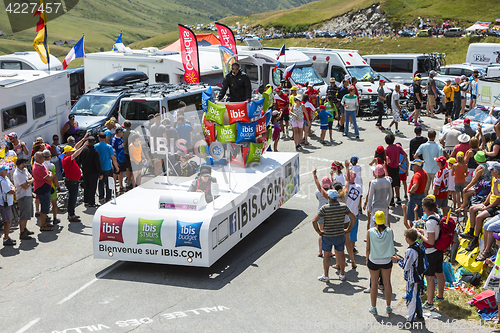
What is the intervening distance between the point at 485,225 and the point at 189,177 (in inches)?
217

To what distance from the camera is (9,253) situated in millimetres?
10062

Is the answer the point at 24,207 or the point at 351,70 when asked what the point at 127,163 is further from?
the point at 351,70

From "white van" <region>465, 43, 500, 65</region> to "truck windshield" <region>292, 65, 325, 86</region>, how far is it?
1377 centimetres

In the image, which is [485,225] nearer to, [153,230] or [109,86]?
[153,230]

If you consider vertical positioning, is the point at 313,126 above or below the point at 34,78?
Answer: below

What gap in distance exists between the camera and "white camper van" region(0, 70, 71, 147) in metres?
14.2

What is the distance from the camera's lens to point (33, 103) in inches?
599

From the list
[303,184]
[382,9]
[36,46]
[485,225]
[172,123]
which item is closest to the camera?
[485,225]

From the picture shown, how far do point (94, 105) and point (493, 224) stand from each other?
1370cm

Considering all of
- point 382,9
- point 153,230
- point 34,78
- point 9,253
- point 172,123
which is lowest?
point 9,253

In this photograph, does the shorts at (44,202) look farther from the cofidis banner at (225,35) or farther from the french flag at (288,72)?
the french flag at (288,72)

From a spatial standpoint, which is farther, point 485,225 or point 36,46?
point 36,46

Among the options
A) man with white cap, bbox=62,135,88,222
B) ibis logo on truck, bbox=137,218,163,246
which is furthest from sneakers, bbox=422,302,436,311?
man with white cap, bbox=62,135,88,222

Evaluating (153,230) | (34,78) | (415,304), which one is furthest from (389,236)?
(34,78)
